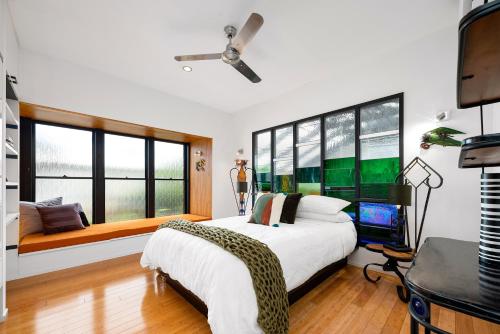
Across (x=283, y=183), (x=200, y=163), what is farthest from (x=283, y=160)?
(x=200, y=163)

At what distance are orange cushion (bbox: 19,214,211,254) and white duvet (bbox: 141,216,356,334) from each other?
1.13m

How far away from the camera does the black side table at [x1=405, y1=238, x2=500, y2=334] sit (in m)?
0.48

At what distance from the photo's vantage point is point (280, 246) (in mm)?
1860

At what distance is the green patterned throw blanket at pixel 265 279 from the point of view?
142 cm

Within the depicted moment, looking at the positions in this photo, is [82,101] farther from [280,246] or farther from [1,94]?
[280,246]

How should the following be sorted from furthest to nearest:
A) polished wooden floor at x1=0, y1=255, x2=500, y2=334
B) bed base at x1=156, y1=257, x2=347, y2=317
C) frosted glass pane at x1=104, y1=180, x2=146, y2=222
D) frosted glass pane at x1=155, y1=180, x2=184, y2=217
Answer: frosted glass pane at x1=155, y1=180, x2=184, y2=217 → frosted glass pane at x1=104, y1=180, x2=146, y2=222 → bed base at x1=156, y1=257, x2=347, y2=317 → polished wooden floor at x1=0, y1=255, x2=500, y2=334

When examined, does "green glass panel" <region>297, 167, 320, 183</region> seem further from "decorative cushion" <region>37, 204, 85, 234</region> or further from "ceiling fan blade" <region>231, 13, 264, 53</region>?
"decorative cushion" <region>37, 204, 85, 234</region>

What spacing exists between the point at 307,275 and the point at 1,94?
308cm

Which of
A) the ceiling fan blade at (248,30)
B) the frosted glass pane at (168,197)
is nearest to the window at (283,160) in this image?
the ceiling fan blade at (248,30)

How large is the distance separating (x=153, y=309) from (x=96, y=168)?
2.88m

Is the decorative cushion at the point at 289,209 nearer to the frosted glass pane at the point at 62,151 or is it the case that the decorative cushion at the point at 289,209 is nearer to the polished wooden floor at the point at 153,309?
the polished wooden floor at the point at 153,309

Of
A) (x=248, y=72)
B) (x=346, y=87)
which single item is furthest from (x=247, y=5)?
(x=346, y=87)

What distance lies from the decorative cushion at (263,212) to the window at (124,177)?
106 inches

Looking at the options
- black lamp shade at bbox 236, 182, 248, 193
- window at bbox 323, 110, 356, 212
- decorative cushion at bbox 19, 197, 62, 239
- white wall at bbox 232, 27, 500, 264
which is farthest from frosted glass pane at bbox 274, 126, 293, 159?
decorative cushion at bbox 19, 197, 62, 239
